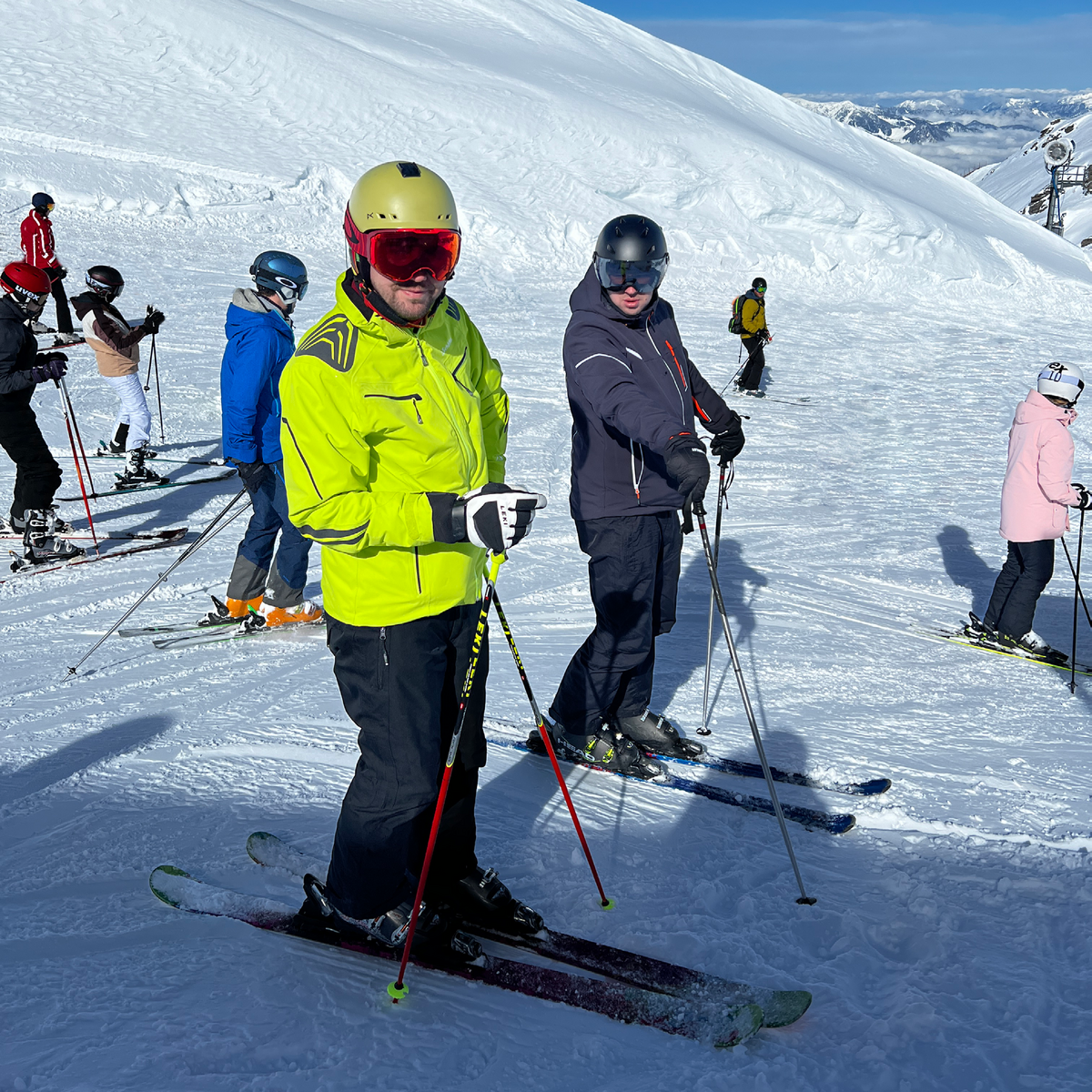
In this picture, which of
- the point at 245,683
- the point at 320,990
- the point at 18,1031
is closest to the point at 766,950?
the point at 320,990

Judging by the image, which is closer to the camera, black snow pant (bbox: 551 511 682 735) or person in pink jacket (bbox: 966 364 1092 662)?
black snow pant (bbox: 551 511 682 735)

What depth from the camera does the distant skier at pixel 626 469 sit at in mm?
3494

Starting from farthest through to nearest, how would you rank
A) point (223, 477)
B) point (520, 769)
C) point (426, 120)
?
point (426, 120) → point (223, 477) → point (520, 769)

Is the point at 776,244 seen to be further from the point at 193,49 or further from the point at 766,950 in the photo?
the point at 766,950

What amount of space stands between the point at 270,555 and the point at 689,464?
3272 mm

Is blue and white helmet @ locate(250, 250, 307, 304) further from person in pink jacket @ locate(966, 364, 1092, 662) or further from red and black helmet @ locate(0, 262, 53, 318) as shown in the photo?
person in pink jacket @ locate(966, 364, 1092, 662)

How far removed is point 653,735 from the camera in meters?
4.05

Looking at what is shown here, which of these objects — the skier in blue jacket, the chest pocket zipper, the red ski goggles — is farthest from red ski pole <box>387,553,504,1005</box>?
the skier in blue jacket

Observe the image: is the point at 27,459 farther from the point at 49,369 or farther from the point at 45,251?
the point at 45,251

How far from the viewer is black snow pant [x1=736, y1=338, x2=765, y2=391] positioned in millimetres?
13633

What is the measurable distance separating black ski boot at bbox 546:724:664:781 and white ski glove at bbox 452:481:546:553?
5.99 ft

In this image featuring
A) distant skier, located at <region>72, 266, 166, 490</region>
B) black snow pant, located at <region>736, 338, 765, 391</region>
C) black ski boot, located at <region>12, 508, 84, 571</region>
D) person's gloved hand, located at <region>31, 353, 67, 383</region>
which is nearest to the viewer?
person's gloved hand, located at <region>31, 353, 67, 383</region>

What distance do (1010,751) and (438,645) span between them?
3.05m

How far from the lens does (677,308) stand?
62.0 ft
